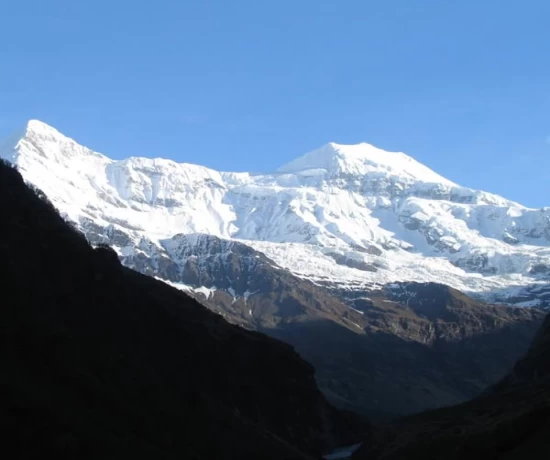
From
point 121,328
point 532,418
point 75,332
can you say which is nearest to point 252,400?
point 121,328

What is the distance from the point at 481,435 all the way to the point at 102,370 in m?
45.2

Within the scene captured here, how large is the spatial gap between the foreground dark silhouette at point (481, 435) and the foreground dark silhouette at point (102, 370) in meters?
18.5

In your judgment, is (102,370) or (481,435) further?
(102,370)

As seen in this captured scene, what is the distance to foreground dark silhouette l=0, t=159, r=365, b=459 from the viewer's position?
8912cm

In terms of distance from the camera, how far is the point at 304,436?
198 m

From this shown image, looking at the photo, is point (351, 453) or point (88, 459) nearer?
→ point (88, 459)

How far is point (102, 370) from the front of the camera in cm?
11381

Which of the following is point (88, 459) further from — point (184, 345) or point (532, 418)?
point (184, 345)

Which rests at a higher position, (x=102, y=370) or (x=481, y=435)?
(x=481, y=435)

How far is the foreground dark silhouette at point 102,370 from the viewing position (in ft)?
292

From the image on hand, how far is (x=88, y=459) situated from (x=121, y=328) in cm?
7278

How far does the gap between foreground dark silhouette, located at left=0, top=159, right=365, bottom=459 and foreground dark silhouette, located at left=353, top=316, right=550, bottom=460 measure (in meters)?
18.5

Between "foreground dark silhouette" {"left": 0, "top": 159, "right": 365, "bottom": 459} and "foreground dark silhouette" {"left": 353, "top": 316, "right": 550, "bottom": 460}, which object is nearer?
"foreground dark silhouette" {"left": 0, "top": 159, "right": 365, "bottom": 459}

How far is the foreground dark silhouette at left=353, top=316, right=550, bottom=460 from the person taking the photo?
298 feet
